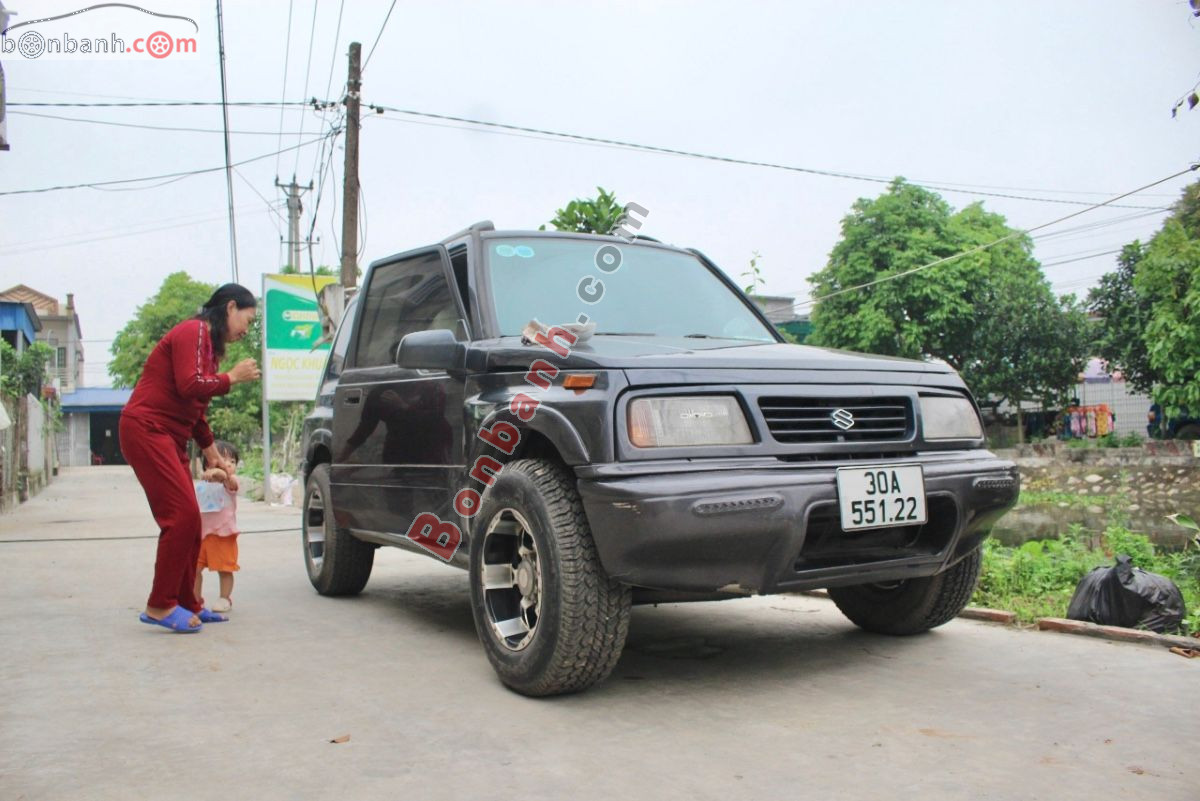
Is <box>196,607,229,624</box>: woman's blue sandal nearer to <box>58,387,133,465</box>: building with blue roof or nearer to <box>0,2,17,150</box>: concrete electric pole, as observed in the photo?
<box>0,2,17,150</box>: concrete electric pole

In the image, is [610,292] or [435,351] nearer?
[435,351]

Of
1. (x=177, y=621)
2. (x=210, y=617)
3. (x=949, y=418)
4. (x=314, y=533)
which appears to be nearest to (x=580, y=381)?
(x=949, y=418)

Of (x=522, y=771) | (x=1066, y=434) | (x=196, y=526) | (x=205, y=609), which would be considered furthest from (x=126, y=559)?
(x=1066, y=434)

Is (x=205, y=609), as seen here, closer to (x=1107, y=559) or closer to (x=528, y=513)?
(x=528, y=513)

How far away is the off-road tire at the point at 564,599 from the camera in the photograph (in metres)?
3.34

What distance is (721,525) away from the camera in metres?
3.19

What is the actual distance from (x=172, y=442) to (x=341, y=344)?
1242 mm

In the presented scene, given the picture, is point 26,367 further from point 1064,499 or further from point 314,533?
point 314,533

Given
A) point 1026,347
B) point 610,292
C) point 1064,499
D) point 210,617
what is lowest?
point 1064,499

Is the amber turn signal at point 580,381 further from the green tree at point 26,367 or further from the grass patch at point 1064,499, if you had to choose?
the green tree at point 26,367

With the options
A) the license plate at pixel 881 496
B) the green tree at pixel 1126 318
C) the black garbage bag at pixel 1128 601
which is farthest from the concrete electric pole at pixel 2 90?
the green tree at pixel 1126 318

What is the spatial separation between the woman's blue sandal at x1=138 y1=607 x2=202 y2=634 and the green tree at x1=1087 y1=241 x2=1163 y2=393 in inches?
968

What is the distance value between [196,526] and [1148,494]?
72.4 feet

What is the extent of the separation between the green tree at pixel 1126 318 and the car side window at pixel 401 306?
23634 mm
